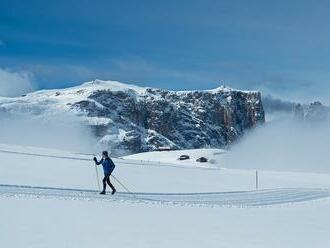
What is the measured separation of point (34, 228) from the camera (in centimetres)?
1551

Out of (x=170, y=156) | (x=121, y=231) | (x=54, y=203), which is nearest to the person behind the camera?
(x=121, y=231)

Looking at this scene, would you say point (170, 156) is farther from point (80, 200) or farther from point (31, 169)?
point (80, 200)

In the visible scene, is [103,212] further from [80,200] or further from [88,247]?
[88,247]

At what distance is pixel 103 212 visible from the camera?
803 inches

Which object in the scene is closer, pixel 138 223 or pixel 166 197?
pixel 138 223

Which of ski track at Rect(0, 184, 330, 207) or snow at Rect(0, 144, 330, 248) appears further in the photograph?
ski track at Rect(0, 184, 330, 207)

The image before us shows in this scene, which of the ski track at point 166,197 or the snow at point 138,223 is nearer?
the snow at point 138,223

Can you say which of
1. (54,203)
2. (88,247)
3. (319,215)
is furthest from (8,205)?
(319,215)

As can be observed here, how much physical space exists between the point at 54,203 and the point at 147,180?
2279cm

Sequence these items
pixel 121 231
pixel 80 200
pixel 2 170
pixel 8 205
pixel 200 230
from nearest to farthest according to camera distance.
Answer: pixel 121 231
pixel 200 230
pixel 8 205
pixel 80 200
pixel 2 170

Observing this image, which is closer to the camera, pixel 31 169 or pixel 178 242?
pixel 178 242

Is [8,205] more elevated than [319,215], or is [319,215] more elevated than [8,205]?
[8,205]

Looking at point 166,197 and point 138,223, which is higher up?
point 138,223

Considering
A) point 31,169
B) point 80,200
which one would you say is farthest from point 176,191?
point 80,200
